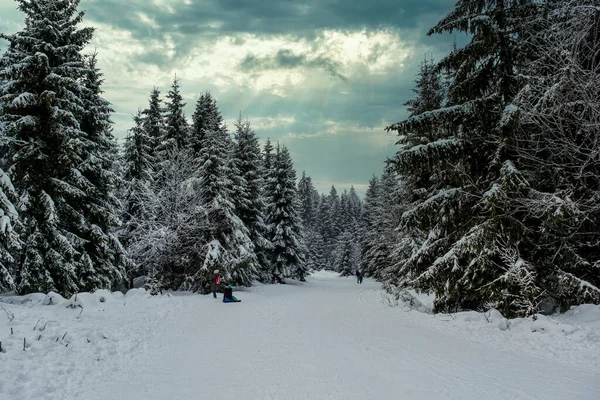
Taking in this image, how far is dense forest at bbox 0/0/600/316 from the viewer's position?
8836 mm

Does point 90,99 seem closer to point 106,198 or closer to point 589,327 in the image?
point 106,198

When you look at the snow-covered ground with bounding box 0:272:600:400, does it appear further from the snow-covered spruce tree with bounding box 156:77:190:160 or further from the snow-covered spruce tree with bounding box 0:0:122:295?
the snow-covered spruce tree with bounding box 156:77:190:160

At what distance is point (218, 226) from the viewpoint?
23.1m

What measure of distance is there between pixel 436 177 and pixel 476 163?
6.03 feet

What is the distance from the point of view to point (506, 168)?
10156 mm

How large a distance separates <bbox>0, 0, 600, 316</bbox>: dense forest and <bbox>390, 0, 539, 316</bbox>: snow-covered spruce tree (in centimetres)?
5

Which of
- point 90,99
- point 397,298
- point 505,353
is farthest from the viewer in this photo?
point 90,99

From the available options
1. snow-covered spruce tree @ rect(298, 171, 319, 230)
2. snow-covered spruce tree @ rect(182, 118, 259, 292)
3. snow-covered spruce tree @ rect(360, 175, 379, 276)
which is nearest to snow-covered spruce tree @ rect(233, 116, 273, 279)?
snow-covered spruce tree @ rect(182, 118, 259, 292)

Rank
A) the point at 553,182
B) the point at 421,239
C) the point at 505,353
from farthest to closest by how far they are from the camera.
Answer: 1. the point at 421,239
2. the point at 553,182
3. the point at 505,353

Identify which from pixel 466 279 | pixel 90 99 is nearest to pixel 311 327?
pixel 466 279

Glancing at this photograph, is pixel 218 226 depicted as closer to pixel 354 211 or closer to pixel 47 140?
pixel 47 140

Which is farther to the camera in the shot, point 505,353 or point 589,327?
point 589,327

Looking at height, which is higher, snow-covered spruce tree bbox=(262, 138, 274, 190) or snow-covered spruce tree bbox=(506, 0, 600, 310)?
snow-covered spruce tree bbox=(262, 138, 274, 190)

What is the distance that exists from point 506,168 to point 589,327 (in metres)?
4.40
